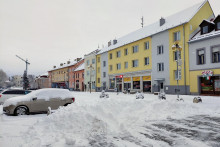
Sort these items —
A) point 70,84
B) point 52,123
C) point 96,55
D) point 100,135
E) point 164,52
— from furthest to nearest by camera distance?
point 70,84
point 96,55
point 164,52
point 52,123
point 100,135

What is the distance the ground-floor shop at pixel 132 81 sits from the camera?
32484 millimetres

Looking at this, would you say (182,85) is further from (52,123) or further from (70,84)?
(70,84)

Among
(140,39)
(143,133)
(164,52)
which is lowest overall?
(143,133)

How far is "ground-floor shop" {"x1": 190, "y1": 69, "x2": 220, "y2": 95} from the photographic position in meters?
22.4

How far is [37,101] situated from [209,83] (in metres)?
21.2

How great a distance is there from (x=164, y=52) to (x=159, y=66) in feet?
8.54

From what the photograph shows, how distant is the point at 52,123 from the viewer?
6848 millimetres

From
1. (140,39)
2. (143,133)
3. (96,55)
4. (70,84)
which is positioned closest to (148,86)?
(140,39)

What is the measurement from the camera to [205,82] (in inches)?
931

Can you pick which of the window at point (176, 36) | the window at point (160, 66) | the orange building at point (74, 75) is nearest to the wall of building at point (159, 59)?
the window at point (160, 66)

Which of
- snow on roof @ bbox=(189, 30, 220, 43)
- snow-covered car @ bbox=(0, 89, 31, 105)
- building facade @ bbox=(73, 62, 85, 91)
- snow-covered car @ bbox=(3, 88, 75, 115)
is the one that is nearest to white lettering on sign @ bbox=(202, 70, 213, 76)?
snow on roof @ bbox=(189, 30, 220, 43)

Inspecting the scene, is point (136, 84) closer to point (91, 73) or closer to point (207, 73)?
point (207, 73)

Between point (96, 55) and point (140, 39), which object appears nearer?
point (140, 39)

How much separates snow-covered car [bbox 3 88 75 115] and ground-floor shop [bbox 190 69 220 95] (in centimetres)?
1854
